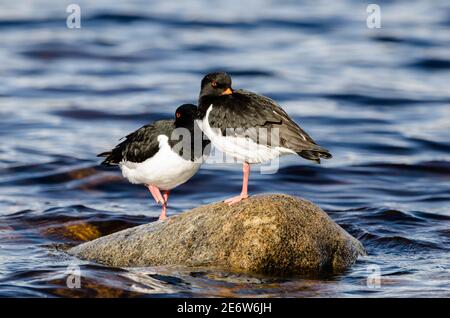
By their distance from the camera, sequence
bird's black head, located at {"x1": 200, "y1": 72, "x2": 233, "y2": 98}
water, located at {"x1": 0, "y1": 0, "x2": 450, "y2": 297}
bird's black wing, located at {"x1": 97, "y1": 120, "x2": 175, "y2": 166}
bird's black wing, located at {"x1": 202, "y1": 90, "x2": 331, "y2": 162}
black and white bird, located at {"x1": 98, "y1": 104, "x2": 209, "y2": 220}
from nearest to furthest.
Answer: bird's black wing, located at {"x1": 202, "y1": 90, "x2": 331, "y2": 162}
bird's black head, located at {"x1": 200, "y1": 72, "x2": 233, "y2": 98}
water, located at {"x1": 0, "y1": 0, "x2": 450, "y2": 297}
black and white bird, located at {"x1": 98, "y1": 104, "x2": 209, "y2": 220}
bird's black wing, located at {"x1": 97, "y1": 120, "x2": 175, "y2": 166}

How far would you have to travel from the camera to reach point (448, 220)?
1092cm

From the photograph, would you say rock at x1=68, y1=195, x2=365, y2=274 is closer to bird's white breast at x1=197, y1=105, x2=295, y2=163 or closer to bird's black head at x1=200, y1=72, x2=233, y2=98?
bird's white breast at x1=197, y1=105, x2=295, y2=163

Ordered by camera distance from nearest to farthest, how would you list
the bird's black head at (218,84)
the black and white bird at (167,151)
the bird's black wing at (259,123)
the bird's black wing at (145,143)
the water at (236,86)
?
1. the bird's black wing at (259,123)
2. the bird's black head at (218,84)
3. the water at (236,86)
4. the black and white bird at (167,151)
5. the bird's black wing at (145,143)

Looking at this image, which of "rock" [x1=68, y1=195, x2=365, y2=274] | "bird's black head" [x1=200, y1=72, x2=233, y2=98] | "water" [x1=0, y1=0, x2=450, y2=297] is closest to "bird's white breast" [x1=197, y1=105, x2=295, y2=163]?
"bird's black head" [x1=200, y1=72, x2=233, y2=98]

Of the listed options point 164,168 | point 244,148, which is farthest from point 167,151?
point 244,148

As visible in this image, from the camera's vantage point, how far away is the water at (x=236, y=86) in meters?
8.44

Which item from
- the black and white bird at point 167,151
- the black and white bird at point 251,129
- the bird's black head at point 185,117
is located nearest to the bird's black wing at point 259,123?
the black and white bird at point 251,129

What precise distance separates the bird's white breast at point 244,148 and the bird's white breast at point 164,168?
0.76 metres

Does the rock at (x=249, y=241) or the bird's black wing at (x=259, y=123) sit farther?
the rock at (x=249, y=241)

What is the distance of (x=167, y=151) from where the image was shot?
339 inches

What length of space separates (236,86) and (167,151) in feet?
30.8

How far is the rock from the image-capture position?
8.09 meters

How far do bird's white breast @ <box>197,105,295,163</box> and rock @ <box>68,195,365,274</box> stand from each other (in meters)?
0.62

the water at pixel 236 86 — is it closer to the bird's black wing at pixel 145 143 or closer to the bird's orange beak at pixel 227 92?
the bird's black wing at pixel 145 143
